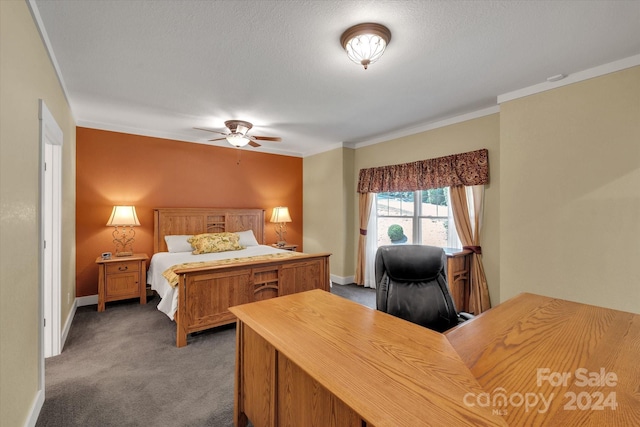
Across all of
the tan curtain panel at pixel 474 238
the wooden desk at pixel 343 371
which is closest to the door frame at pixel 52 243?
the wooden desk at pixel 343 371

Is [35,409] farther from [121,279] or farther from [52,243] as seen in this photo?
[121,279]

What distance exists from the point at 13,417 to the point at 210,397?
1.02 metres

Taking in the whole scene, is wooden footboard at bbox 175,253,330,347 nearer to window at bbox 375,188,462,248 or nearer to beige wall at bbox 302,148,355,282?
beige wall at bbox 302,148,355,282

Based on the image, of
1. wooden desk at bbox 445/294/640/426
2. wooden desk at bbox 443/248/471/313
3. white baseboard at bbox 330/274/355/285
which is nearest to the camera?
wooden desk at bbox 445/294/640/426

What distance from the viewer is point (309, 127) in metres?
4.23

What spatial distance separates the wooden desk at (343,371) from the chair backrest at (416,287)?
522 mm

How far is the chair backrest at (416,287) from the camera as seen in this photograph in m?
2.04

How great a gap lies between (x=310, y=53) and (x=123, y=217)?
3424 mm

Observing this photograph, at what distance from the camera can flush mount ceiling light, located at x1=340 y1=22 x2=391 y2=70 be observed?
6.30 feet

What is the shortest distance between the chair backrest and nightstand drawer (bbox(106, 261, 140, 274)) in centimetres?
356

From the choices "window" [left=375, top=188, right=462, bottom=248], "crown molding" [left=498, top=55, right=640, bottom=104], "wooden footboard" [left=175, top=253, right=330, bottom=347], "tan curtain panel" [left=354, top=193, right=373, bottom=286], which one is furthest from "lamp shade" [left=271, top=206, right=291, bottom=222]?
"crown molding" [left=498, top=55, right=640, bottom=104]

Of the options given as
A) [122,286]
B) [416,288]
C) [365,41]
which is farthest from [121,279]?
[365,41]

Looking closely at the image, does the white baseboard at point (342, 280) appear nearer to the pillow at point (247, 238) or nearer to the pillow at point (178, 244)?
the pillow at point (247, 238)

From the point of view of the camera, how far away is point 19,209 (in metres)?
1.52
